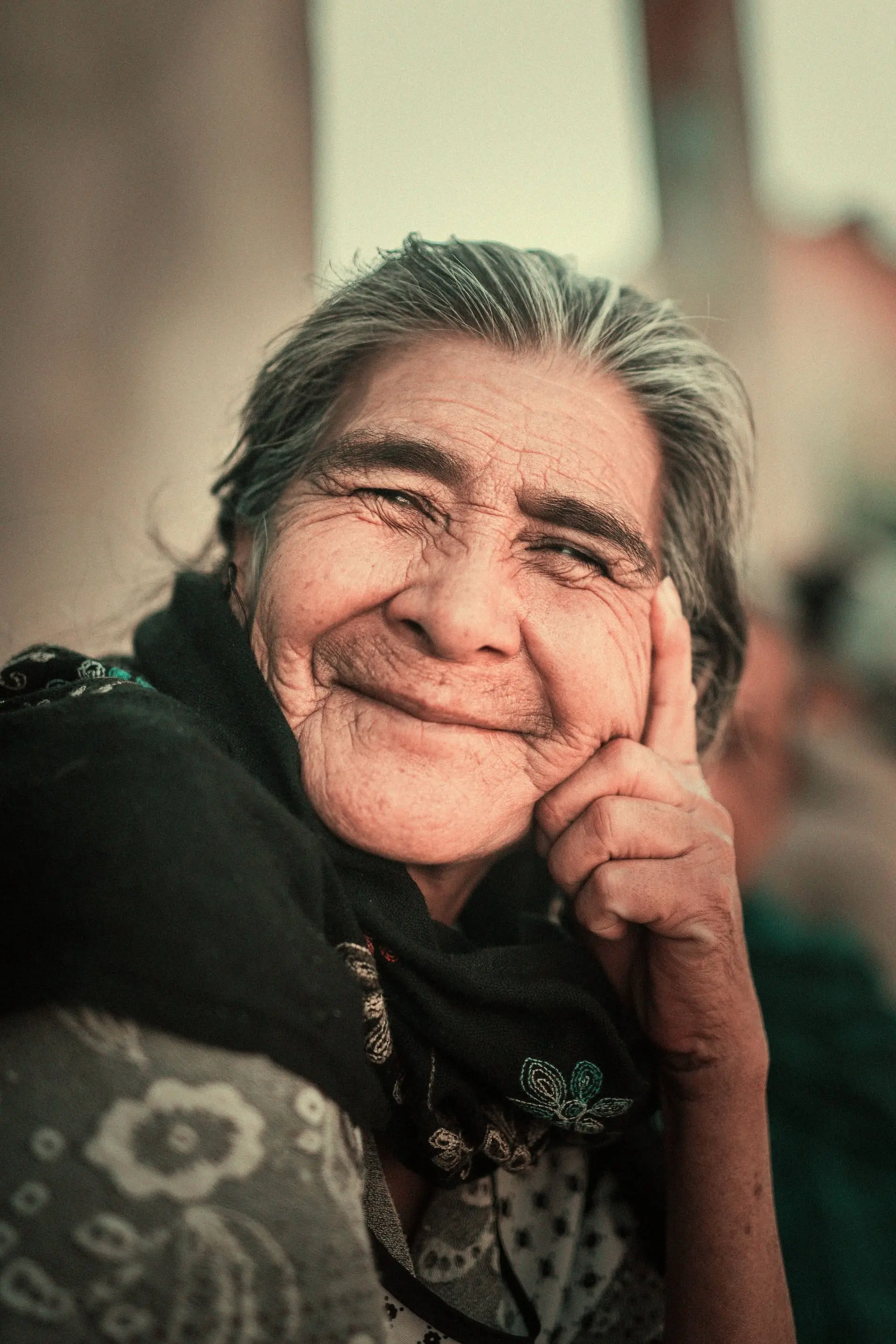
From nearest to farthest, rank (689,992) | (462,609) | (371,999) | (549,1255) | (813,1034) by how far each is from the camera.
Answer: (371,999), (462,609), (689,992), (549,1255), (813,1034)

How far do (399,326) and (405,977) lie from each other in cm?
95

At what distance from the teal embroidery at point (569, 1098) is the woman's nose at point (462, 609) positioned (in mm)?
534

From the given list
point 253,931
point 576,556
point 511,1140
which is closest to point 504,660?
point 576,556

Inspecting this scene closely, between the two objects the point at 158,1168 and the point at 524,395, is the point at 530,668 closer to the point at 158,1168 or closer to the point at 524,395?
the point at 524,395

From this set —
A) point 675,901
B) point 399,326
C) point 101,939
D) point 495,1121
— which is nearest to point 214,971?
point 101,939

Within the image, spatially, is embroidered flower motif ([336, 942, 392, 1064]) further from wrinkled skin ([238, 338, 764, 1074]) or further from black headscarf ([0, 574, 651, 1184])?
wrinkled skin ([238, 338, 764, 1074])

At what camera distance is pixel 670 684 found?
159 centimetres

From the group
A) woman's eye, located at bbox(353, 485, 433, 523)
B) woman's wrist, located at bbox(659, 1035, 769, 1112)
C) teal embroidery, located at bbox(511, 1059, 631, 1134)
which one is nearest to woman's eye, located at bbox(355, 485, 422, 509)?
woman's eye, located at bbox(353, 485, 433, 523)

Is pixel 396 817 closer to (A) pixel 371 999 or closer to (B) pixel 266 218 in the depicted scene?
(A) pixel 371 999

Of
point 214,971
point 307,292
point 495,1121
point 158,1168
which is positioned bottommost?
point 495,1121

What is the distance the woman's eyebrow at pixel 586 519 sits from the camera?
134 centimetres

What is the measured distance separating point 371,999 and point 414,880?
0.30 metres

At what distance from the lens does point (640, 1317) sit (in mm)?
1616

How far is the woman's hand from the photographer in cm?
140
